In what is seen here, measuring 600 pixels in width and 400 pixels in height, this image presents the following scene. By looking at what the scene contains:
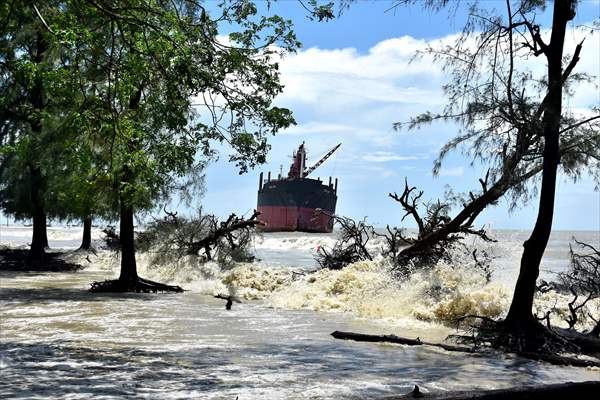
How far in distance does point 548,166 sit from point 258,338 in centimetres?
546

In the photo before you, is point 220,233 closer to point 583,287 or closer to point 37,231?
point 37,231

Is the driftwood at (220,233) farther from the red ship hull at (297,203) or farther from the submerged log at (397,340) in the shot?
the red ship hull at (297,203)

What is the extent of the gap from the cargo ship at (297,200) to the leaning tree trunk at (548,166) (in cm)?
6072

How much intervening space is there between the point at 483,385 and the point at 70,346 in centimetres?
565

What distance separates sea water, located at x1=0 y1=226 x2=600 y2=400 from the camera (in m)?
7.10

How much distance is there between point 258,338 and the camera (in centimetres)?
1076

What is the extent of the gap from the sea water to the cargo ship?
52.2 meters

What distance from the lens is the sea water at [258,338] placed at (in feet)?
23.3

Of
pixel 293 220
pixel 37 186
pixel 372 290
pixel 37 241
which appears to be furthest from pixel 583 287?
pixel 293 220

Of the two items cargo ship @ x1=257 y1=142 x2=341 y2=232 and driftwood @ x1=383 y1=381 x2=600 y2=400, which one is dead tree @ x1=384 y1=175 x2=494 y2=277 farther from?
cargo ship @ x1=257 y1=142 x2=341 y2=232

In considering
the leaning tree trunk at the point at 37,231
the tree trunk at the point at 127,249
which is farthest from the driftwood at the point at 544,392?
the leaning tree trunk at the point at 37,231

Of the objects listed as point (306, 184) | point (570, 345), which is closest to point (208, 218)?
point (570, 345)

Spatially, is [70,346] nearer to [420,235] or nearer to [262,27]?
[262,27]

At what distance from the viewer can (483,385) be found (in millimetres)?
7434
